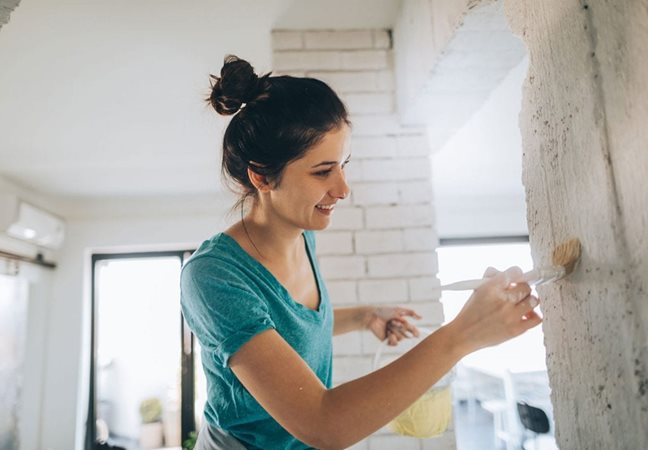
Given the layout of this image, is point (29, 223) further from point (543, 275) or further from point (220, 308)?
point (543, 275)

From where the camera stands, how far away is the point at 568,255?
68 cm

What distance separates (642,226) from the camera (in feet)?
1.79

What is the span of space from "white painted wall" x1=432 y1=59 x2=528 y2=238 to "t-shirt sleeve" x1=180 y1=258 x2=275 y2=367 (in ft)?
5.77

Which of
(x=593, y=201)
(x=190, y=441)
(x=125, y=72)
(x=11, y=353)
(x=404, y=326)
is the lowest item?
(x=190, y=441)

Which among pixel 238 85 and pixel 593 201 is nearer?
pixel 593 201

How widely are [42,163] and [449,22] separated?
A: 2992mm

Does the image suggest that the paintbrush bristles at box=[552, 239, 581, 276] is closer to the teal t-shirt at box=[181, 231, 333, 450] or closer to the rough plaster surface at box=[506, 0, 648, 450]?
the rough plaster surface at box=[506, 0, 648, 450]

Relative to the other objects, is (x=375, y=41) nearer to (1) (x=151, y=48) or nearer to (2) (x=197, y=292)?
(1) (x=151, y=48)

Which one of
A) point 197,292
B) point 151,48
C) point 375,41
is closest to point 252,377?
point 197,292

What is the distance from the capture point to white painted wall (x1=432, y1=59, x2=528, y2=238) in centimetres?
292

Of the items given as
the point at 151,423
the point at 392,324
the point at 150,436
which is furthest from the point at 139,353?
the point at 392,324

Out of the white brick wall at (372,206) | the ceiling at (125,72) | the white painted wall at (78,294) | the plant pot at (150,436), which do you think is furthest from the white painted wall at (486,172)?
the plant pot at (150,436)

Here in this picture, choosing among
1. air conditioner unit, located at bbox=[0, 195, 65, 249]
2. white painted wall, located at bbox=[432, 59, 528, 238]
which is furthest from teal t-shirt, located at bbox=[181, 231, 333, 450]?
air conditioner unit, located at bbox=[0, 195, 65, 249]

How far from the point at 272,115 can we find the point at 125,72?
5.15 feet
